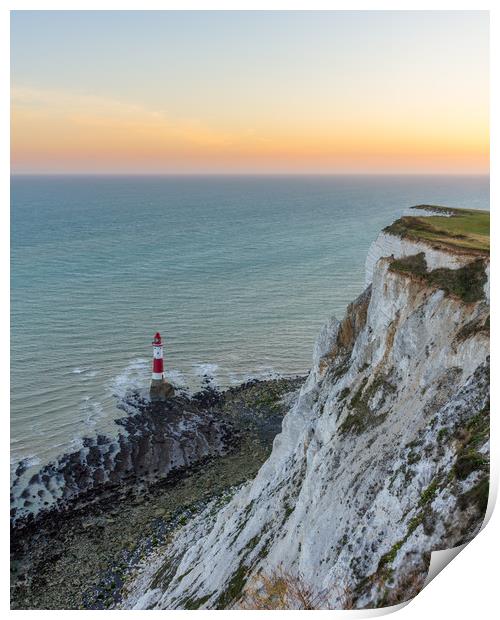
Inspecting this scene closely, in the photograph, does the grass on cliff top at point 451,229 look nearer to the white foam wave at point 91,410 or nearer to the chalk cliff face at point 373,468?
the chalk cliff face at point 373,468

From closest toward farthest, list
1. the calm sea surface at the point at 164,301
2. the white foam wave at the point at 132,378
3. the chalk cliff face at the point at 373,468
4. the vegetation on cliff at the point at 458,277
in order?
the chalk cliff face at the point at 373,468 → the vegetation on cliff at the point at 458,277 → the calm sea surface at the point at 164,301 → the white foam wave at the point at 132,378

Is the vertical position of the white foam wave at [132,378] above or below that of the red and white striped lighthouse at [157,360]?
below

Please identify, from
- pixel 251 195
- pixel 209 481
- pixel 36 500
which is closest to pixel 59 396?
pixel 36 500

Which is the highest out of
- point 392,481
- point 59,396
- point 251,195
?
point 251,195

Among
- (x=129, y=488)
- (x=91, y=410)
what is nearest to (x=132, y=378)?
(x=91, y=410)

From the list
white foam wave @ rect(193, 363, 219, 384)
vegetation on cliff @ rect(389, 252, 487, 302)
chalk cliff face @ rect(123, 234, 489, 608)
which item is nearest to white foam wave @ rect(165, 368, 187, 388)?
white foam wave @ rect(193, 363, 219, 384)

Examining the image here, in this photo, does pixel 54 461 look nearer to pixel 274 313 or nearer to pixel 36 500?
pixel 36 500

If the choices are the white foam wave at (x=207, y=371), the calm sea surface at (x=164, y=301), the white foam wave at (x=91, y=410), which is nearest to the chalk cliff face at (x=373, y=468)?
the calm sea surface at (x=164, y=301)
